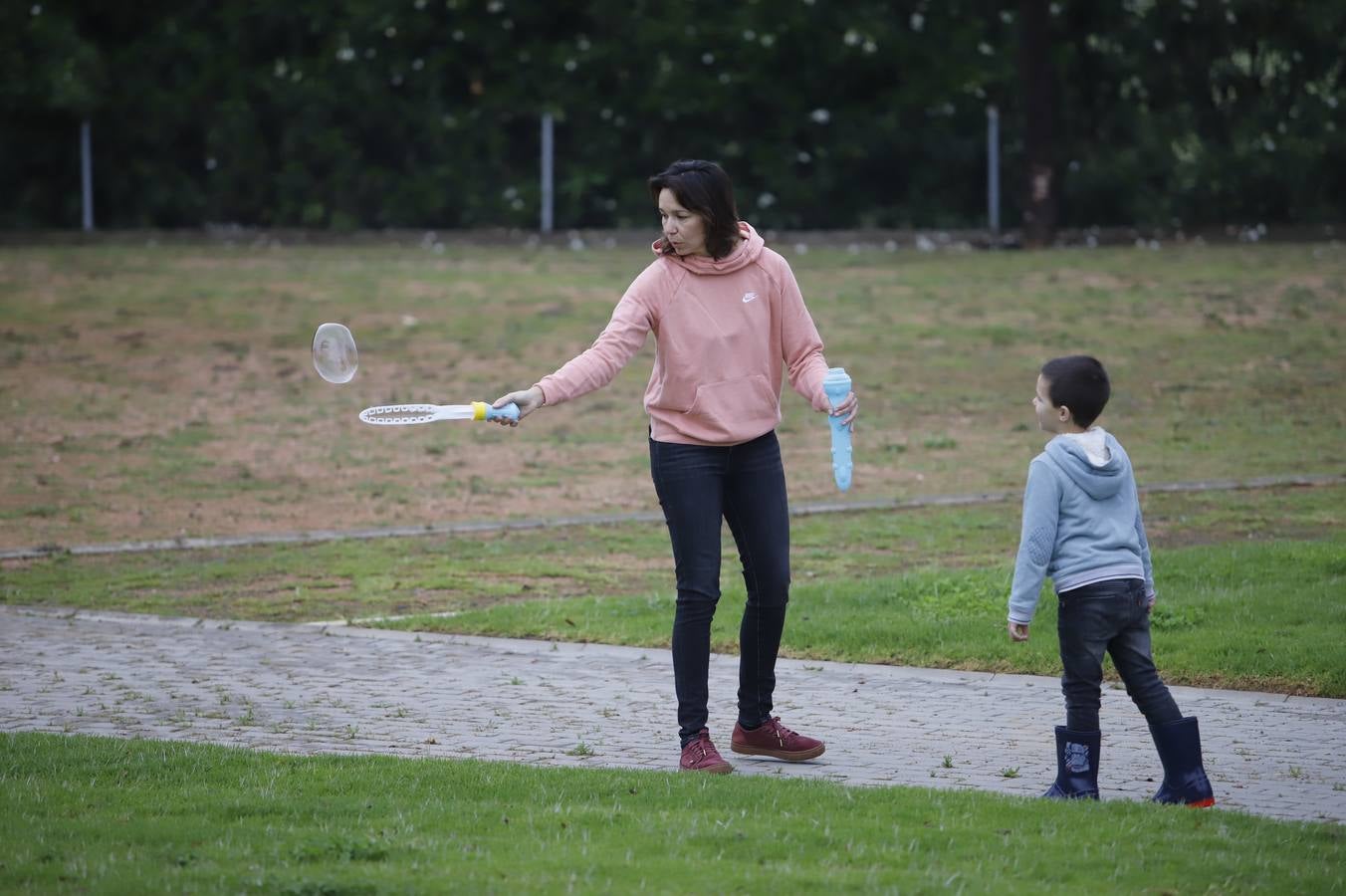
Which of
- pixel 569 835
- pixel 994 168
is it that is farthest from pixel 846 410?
pixel 994 168

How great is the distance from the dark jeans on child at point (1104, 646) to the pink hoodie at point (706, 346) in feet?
3.44

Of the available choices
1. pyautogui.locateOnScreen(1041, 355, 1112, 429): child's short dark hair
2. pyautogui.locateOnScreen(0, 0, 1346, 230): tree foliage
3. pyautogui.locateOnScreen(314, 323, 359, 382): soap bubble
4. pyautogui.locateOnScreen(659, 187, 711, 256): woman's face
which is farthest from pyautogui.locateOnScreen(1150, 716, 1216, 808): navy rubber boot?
pyautogui.locateOnScreen(0, 0, 1346, 230): tree foliage

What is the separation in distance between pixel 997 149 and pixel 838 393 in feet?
72.6

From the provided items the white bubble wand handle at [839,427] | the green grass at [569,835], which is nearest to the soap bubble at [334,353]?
the green grass at [569,835]

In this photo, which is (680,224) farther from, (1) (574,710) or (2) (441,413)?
(1) (574,710)

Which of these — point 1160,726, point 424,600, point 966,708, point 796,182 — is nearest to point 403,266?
point 796,182

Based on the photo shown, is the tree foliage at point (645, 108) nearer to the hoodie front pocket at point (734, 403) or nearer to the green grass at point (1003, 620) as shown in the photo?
the green grass at point (1003, 620)

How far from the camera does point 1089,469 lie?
→ 5.61 meters

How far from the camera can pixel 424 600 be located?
10.1 metres

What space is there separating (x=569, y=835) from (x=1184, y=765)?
74.1 inches

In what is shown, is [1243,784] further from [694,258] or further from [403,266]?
[403,266]

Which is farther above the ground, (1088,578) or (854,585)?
(1088,578)

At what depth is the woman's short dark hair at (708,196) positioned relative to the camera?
6.01 m

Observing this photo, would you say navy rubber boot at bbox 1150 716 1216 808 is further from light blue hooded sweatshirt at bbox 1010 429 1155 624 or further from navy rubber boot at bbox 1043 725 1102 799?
light blue hooded sweatshirt at bbox 1010 429 1155 624
